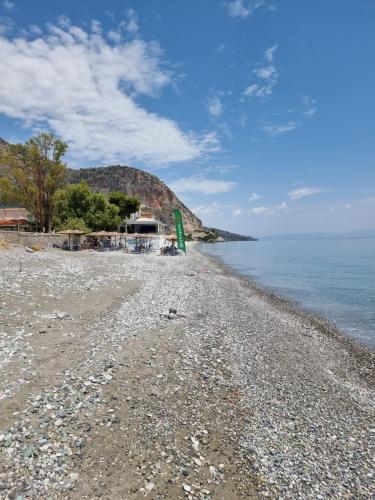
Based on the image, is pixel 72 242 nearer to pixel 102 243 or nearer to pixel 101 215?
pixel 102 243

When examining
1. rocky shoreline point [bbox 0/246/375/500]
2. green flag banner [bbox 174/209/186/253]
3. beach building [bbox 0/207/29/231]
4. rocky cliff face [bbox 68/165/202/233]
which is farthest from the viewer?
rocky cliff face [bbox 68/165/202/233]

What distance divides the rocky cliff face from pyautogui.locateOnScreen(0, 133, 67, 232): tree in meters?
87.1

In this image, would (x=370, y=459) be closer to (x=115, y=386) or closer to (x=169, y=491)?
(x=169, y=491)

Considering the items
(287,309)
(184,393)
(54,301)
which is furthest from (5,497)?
(287,309)

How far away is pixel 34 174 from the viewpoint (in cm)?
4381

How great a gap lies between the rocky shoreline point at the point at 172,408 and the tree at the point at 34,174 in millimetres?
34705

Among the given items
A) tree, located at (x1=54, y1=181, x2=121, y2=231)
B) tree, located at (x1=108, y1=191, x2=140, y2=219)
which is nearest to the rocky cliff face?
tree, located at (x1=108, y1=191, x2=140, y2=219)

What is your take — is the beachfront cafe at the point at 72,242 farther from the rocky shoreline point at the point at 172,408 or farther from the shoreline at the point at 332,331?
the rocky shoreline point at the point at 172,408

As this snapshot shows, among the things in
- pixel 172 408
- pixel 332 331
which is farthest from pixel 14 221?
pixel 172 408

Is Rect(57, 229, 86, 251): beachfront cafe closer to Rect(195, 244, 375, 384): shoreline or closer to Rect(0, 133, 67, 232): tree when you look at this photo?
Rect(0, 133, 67, 232): tree

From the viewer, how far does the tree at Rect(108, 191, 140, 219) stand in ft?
226

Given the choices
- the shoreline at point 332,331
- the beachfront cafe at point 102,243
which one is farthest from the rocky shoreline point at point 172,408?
the beachfront cafe at point 102,243

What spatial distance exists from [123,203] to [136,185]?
262 feet

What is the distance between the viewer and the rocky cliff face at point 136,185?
13525 cm
